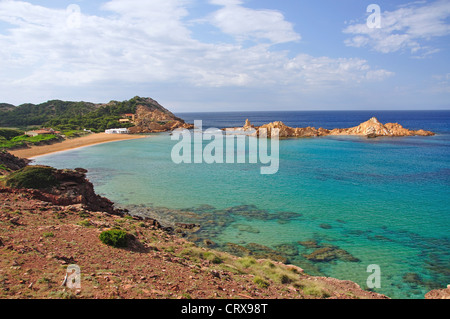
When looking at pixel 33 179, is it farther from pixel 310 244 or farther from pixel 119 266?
pixel 310 244

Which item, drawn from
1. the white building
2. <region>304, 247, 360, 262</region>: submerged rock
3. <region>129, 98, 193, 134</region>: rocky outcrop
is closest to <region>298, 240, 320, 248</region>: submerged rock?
<region>304, 247, 360, 262</region>: submerged rock

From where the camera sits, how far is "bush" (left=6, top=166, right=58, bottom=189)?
21891mm

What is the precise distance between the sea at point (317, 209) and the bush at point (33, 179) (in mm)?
7026

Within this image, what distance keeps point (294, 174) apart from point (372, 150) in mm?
35055

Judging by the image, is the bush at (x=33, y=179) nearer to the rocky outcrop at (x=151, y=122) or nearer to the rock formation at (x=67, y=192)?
the rock formation at (x=67, y=192)

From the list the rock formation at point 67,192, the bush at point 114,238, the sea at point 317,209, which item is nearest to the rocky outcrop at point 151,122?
the sea at point 317,209

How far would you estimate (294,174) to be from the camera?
137 ft

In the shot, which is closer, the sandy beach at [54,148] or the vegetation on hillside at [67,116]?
the sandy beach at [54,148]

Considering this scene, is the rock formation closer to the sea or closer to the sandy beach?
the sea

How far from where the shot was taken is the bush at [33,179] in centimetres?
2189
